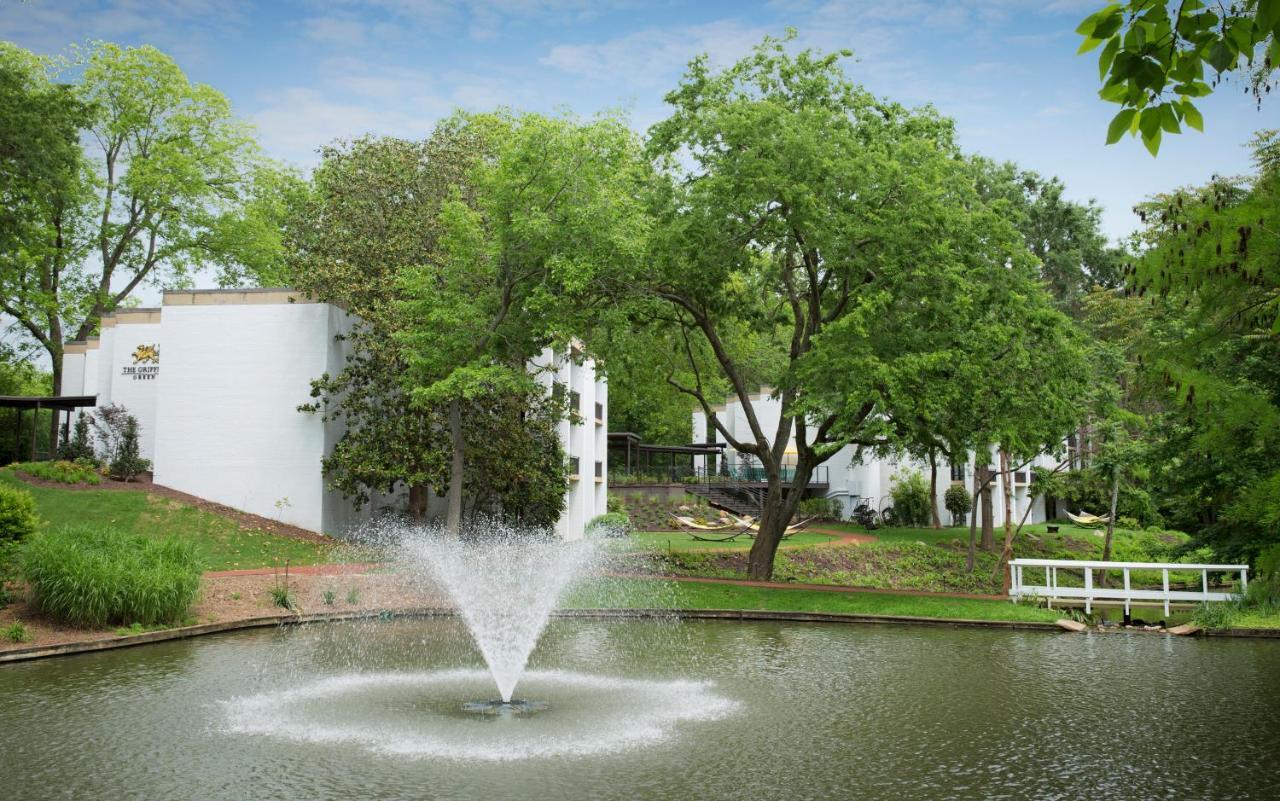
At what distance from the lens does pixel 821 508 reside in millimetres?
49062

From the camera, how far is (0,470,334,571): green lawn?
2647 centimetres

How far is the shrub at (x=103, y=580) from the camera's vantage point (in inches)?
631

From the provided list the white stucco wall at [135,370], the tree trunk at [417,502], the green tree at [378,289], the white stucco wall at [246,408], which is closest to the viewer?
the green tree at [378,289]

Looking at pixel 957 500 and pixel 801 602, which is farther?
pixel 957 500

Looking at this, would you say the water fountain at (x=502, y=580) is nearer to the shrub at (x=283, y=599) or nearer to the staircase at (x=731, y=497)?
the shrub at (x=283, y=599)

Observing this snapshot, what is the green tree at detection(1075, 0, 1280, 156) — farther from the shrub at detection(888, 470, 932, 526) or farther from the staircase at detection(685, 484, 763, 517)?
the shrub at detection(888, 470, 932, 526)

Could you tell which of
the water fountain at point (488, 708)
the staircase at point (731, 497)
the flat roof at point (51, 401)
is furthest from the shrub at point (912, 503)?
the flat roof at point (51, 401)

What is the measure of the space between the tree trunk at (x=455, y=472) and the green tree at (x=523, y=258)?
0.05 meters

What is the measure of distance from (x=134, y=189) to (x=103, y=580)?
30.7m

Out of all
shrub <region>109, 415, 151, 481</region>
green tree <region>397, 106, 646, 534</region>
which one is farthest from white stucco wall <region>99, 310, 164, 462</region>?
green tree <region>397, 106, 646, 534</region>

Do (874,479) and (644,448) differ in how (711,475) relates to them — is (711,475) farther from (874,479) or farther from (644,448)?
(874,479)

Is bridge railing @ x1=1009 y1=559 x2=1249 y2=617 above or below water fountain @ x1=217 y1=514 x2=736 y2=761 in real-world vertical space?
above

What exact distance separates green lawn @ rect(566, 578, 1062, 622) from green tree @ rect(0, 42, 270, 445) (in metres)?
29.0

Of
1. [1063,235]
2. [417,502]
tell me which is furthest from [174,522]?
[1063,235]
